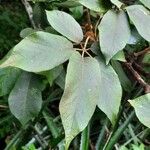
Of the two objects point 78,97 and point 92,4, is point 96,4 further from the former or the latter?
point 78,97

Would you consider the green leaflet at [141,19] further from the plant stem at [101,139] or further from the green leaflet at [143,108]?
the plant stem at [101,139]

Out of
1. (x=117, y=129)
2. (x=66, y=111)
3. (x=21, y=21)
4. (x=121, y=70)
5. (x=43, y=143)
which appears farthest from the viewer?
(x=21, y=21)

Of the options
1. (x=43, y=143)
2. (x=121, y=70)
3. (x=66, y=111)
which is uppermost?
(x=66, y=111)

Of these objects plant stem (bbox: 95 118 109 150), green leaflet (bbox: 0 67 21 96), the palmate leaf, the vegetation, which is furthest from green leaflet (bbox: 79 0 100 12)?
plant stem (bbox: 95 118 109 150)

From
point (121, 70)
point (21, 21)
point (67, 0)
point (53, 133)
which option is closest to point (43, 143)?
point (53, 133)

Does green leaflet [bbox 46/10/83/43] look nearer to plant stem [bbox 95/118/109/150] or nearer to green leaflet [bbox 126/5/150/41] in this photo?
green leaflet [bbox 126/5/150/41]

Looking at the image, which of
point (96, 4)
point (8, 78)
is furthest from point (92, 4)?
point (8, 78)

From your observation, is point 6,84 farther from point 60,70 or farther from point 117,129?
point 117,129
